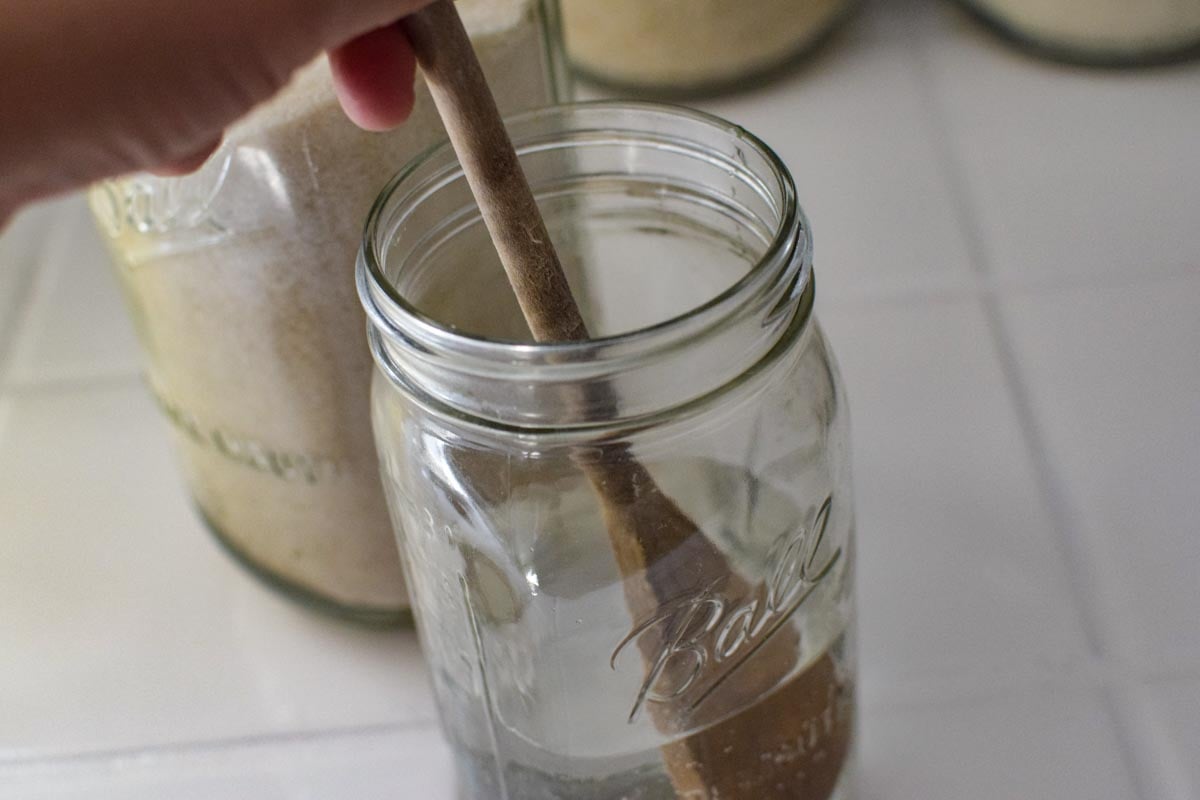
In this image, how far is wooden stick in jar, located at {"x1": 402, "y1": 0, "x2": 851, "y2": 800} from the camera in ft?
1.05

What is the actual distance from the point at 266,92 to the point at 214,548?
0.36 meters

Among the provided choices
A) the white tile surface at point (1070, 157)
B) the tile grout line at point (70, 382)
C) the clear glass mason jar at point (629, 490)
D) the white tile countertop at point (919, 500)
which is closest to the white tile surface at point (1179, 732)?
the white tile countertop at point (919, 500)

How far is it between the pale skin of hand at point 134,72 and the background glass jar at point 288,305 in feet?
0.42

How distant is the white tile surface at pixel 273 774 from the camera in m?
0.49

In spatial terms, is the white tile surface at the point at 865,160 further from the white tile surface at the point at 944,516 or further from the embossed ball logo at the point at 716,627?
the embossed ball logo at the point at 716,627

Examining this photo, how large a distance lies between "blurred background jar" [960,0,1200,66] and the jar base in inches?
19.5

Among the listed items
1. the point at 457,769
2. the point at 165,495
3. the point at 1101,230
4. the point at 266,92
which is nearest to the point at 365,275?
the point at 266,92

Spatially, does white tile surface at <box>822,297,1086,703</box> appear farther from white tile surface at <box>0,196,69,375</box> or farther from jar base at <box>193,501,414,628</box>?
white tile surface at <box>0,196,69,375</box>

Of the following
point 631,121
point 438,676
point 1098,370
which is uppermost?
point 631,121

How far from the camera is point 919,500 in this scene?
1.85ft

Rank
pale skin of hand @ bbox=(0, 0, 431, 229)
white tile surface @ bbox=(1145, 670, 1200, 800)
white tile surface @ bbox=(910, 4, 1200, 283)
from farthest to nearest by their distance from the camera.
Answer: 1. white tile surface @ bbox=(910, 4, 1200, 283)
2. white tile surface @ bbox=(1145, 670, 1200, 800)
3. pale skin of hand @ bbox=(0, 0, 431, 229)

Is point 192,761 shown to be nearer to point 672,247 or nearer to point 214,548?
point 214,548

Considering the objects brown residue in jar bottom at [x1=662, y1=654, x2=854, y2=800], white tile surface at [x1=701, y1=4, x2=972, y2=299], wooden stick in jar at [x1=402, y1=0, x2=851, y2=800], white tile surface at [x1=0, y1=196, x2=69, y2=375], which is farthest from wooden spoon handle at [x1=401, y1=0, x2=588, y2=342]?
white tile surface at [x1=0, y1=196, x2=69, y2=375]

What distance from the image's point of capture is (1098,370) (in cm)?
60
